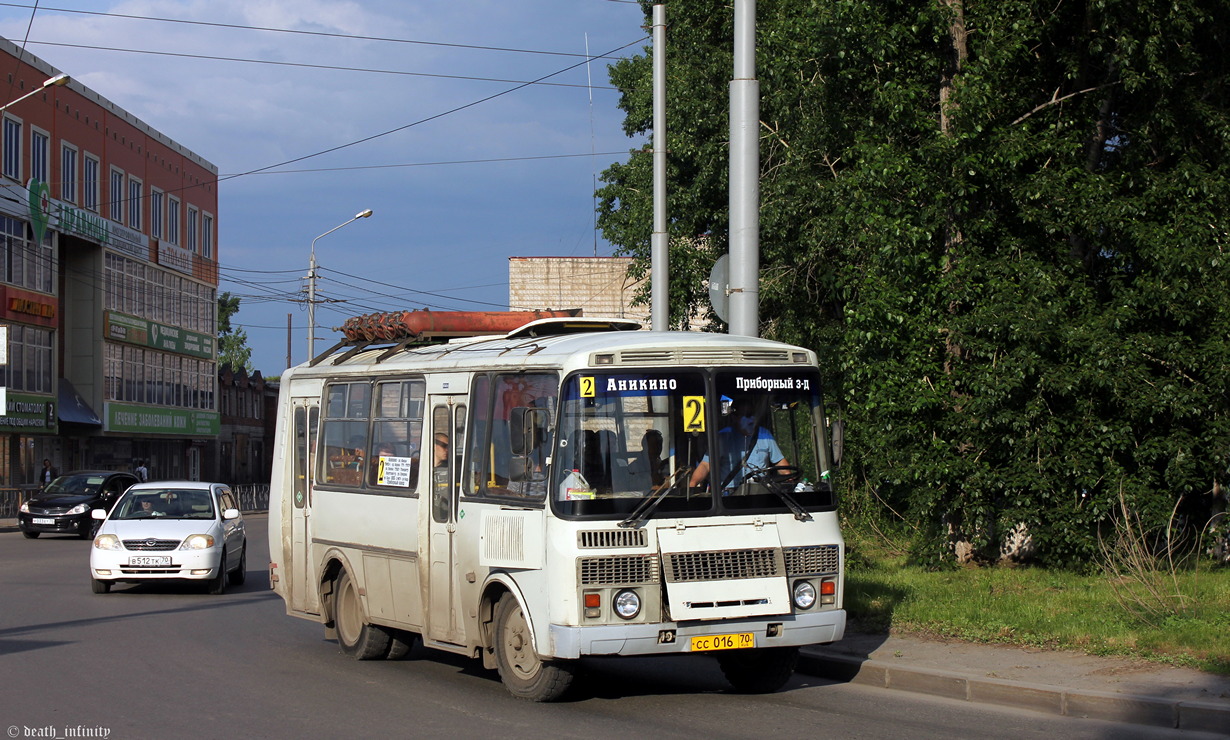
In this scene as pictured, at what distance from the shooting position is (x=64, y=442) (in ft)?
170

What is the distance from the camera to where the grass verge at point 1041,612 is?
1024 centimetres

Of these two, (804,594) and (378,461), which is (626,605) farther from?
(378,461)

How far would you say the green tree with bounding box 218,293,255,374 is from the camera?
113875 mm

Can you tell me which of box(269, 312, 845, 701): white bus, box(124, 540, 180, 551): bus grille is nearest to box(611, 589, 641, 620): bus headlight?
box(269, 312, 845, 701): white bus

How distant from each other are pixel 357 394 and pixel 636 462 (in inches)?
161

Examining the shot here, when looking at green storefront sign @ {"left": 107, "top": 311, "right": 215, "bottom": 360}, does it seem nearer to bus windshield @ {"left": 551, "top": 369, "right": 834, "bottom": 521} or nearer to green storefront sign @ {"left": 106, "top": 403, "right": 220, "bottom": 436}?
green storefront sign @ {"left": 106, "top": 403, "right": 220, "bottom": 436}

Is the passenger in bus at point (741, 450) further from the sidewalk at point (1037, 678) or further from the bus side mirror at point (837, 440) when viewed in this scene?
the sidewalk at point (1037, 678)

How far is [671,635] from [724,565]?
61 cm

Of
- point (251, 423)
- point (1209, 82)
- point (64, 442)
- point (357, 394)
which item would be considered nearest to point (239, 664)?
point (357, 394)

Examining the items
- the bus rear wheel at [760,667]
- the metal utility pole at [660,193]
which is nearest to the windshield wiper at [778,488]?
the bus rear wheel at [760,667]

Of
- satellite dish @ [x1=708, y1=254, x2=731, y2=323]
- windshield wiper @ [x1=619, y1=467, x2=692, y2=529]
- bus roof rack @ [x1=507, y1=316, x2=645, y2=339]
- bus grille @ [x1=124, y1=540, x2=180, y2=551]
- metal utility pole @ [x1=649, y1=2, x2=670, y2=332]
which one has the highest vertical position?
metal utility pole @ [x1=649, y1=2, x2=670, y2=332]

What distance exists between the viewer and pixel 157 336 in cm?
6056

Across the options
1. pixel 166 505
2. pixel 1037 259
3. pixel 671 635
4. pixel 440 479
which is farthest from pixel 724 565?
pixel 166 505

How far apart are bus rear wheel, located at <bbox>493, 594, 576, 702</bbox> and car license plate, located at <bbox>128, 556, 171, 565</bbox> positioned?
31.5ft
